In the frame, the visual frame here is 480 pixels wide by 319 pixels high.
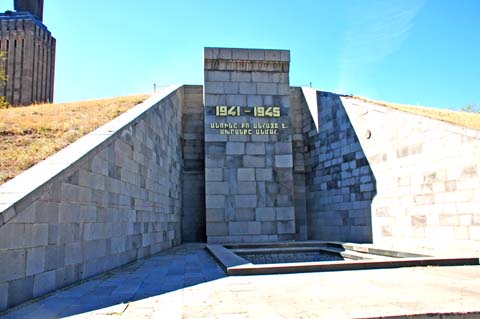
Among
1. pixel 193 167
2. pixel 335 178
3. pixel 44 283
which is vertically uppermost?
pixel 193 167

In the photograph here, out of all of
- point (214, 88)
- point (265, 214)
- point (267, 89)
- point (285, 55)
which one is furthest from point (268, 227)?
point (285, 55)

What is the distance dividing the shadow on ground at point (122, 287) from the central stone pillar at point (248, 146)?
5.67m

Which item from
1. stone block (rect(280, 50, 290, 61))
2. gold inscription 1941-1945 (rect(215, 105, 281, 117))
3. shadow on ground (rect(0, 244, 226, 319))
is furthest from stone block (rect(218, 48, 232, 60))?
shadow on ground (rect(0, 244, 226, 319))

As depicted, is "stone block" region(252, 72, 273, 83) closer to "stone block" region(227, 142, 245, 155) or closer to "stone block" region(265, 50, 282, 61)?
"stone block" region(265, 50, 282, 61)

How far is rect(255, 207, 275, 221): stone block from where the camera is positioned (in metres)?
15.3

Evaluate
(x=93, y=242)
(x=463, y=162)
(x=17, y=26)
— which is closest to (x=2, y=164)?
(x=93, y=242)

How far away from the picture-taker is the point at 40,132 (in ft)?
31.0

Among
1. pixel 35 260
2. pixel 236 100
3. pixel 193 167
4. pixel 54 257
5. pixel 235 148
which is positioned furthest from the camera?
pixel 193 167

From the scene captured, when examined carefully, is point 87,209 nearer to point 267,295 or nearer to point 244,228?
point 267,295

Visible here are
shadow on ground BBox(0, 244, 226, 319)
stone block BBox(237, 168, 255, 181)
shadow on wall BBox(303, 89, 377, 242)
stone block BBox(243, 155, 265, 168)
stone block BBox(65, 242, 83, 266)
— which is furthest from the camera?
stone block BBox(243, 155, 265, 168)

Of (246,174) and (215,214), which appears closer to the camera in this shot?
(215,214)

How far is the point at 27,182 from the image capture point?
5559mm

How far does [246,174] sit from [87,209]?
9049mm

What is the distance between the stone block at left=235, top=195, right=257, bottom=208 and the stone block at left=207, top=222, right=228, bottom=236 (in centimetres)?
99
